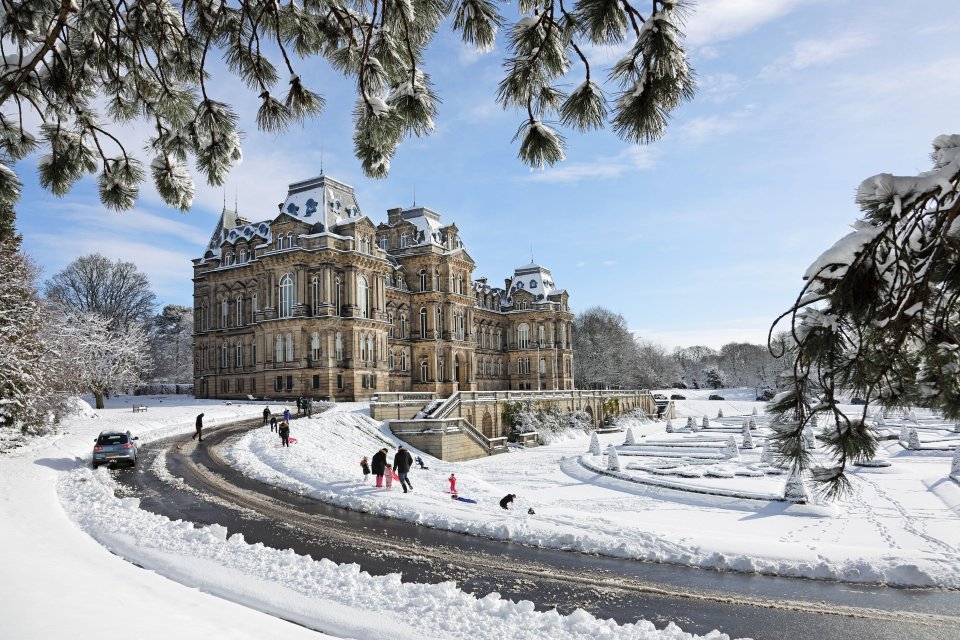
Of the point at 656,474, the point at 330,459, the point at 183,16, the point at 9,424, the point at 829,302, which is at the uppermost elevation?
the point at 183,16

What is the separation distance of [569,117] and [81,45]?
20.2ft

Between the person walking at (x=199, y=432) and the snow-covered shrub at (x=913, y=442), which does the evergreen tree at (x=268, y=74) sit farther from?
the snow-covered shrub at (x=913, y=442)

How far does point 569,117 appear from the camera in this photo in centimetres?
504

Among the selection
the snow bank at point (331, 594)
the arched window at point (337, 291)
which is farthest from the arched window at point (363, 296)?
the snow bank at point (331, 594)

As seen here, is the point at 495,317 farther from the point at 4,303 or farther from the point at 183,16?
the point at 183,16

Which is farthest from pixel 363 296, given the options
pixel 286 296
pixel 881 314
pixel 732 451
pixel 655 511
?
pixel 881 314

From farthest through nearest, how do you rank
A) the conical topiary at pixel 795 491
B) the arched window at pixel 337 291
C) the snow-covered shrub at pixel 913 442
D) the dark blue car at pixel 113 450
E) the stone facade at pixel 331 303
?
the arched window at pixel 337 291, the stone facade at pixel 331 303, the snow-covered shrub at pixel 913 442, the conical topiary at pixel 795 491, the dark blue car at pixel 113 450

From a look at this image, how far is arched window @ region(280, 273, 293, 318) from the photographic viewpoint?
155ft

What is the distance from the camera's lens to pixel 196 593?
29.0 feet

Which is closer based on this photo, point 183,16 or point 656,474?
point 183,16

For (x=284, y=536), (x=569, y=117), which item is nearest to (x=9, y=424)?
(x=284, y=536)

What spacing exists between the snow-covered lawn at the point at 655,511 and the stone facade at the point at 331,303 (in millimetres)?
12009

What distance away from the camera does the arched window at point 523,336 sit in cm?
7775

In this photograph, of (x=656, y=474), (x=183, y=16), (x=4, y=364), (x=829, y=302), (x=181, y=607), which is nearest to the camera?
(x=829, y=302)
